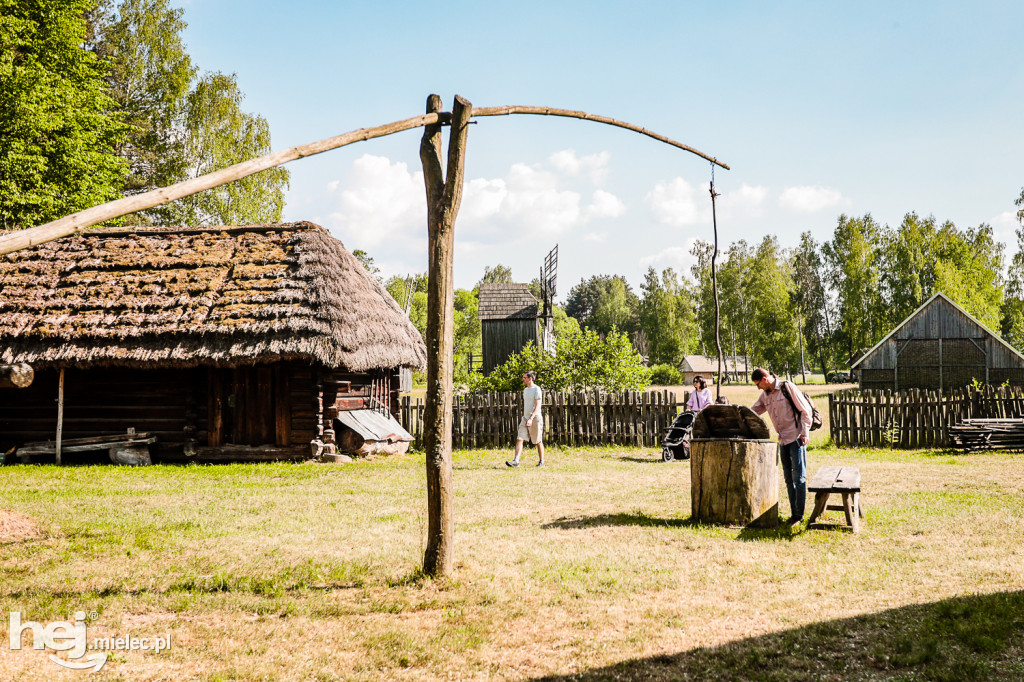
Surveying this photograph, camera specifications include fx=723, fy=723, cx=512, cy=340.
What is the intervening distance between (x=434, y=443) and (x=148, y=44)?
100 ft

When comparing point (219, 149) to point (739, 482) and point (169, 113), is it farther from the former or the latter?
point (739, 482)

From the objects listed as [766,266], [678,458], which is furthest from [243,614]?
[766,266]

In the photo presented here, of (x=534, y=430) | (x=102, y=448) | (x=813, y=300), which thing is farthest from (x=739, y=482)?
(x=813, y=300)

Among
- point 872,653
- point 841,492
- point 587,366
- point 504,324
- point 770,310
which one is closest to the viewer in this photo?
point 872,653

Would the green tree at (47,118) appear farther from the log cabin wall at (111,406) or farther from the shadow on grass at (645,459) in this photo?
the shadow on grass at (645,459)

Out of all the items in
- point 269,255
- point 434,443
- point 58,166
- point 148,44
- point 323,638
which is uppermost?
point 148,44

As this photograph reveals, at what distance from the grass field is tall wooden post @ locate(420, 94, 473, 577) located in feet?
1.35

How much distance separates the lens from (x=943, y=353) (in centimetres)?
3472

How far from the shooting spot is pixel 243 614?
16.0 ft

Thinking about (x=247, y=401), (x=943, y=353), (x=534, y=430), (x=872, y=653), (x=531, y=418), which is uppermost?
(x=943, y=353)

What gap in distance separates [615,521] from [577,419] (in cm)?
838

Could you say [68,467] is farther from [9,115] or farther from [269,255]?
[9,115]

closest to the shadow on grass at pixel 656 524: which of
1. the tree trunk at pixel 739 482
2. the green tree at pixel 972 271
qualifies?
the tree trunk at pixel 739 482

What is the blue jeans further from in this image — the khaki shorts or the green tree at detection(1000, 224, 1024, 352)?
the green tree at detection(1000, 224, 1024, 352)
